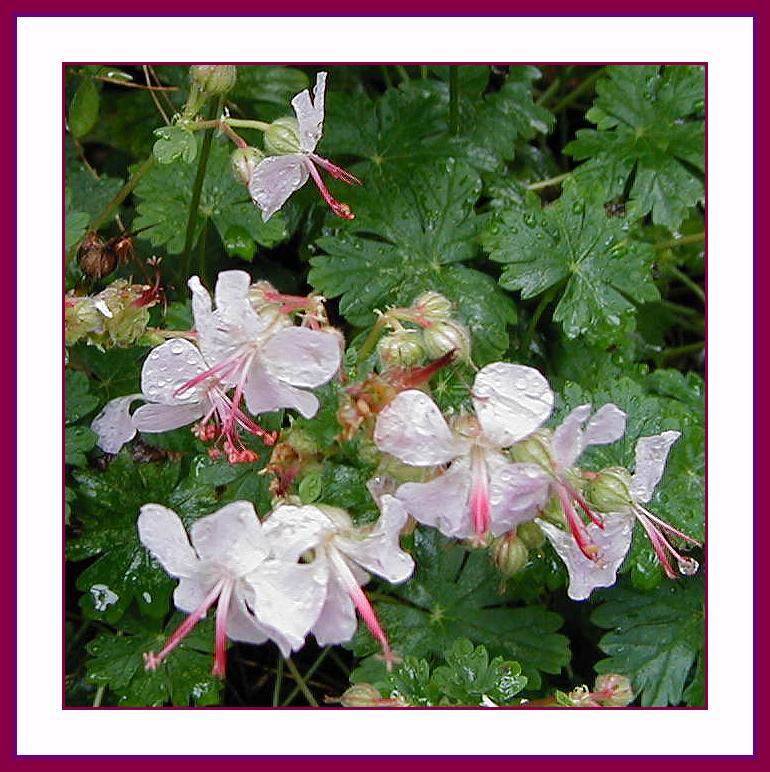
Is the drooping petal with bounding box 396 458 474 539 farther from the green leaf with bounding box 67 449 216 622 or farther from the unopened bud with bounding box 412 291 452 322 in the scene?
the green leaf with bounding box 67 449 216 622

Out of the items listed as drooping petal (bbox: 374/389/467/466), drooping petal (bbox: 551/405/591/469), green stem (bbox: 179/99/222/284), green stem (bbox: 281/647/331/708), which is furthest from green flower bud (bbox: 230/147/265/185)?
green stem (bbox: 281/647/331/708)

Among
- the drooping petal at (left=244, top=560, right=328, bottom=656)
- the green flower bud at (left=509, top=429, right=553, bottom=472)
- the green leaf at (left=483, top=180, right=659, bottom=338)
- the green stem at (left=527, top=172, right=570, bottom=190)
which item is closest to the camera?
the drooping petal at (left=244, top=560, right=328, bottom=656)

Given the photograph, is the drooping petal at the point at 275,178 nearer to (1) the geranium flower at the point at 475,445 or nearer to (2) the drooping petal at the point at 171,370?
(2) the drooping petal at the point at 171,370

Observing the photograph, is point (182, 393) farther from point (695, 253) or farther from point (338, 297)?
point (695, 253)

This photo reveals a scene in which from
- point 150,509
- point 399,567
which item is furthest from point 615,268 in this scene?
point 150,509

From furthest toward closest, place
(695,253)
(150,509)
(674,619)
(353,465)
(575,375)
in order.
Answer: (695,253), (575,375), (674,619), (353,465), (150,509)

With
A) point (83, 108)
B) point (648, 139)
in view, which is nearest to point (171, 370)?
point (83, 108)

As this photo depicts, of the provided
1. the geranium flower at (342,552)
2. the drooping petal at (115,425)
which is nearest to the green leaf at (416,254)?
the drooping petal at (115,425)
